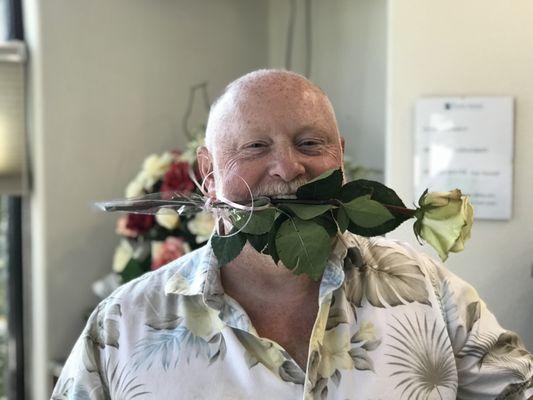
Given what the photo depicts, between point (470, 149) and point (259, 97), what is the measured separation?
773 millimetres

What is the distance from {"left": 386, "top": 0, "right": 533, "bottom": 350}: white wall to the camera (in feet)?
5.60

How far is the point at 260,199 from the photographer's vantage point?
106 cm

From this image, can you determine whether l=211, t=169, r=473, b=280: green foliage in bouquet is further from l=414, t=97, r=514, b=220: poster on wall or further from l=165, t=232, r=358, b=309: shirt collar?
l=414, t=97, r=514, b=220: poster on wall

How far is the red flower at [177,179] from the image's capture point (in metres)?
2.05

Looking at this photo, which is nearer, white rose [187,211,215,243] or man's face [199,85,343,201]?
man's face [199,85,343,201]

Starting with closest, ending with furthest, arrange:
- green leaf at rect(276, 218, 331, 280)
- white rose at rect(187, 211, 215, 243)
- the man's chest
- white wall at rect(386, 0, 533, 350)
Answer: green leaf at rect(276, 218, 331, 280) → the man's chest → white wall at rect(386, 0, 533, 350) → white rose at rect(187, 211, 215, 243)

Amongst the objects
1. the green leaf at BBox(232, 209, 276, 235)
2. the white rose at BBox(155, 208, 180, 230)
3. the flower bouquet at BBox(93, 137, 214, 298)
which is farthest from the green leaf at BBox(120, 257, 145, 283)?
the green leaf at BBox(232, 209, 276, 235)

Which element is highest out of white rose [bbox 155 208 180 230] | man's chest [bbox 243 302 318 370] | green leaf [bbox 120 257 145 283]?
white rose [bbox 155 208 180 230]

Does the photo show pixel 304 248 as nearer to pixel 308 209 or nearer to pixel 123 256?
pixel 308 209

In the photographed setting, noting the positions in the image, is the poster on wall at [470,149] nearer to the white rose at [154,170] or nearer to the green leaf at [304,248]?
the white rose at [154,170]

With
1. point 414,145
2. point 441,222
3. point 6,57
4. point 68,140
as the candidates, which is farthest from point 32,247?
point 441,222

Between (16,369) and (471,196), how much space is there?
4.71 feet

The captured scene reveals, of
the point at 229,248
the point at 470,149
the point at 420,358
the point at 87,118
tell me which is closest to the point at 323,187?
the point at 229,248

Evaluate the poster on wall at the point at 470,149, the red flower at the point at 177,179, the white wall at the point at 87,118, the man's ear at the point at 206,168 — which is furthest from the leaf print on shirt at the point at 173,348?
the white wall at the point at 87,118
